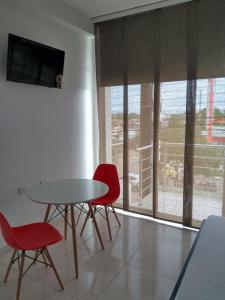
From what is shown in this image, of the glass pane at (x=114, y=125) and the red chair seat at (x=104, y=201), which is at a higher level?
the glass pane at (x=114, y=125)

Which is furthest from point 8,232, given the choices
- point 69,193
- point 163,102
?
point 163,102

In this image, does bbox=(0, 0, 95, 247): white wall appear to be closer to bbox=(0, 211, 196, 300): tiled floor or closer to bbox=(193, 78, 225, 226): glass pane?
bbox=(0, 211, 196, 300): tiled floor

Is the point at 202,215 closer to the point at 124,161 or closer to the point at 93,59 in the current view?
the point at 124,161

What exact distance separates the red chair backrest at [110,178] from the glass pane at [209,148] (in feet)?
3.27

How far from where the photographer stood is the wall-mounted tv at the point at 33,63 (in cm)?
241

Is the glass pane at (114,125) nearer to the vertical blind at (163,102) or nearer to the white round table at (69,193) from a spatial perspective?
the vertical blind at (163,102)

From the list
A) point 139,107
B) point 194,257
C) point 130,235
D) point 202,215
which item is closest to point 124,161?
point 139,107

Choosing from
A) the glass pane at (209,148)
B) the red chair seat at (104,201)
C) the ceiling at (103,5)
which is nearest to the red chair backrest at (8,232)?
the red chair seat at (104,201)

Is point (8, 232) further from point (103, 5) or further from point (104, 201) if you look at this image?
point (103, 5)

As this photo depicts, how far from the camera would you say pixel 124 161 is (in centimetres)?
352

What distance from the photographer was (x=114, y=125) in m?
3.57

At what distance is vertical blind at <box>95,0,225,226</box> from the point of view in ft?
9.27

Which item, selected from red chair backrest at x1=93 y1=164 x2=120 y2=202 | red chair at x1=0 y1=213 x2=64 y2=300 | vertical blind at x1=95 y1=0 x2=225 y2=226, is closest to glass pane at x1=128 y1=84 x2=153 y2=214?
vertical blind at x1=95 y1=0 x2=225 y2=226

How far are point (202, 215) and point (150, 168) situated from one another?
2.93ft
